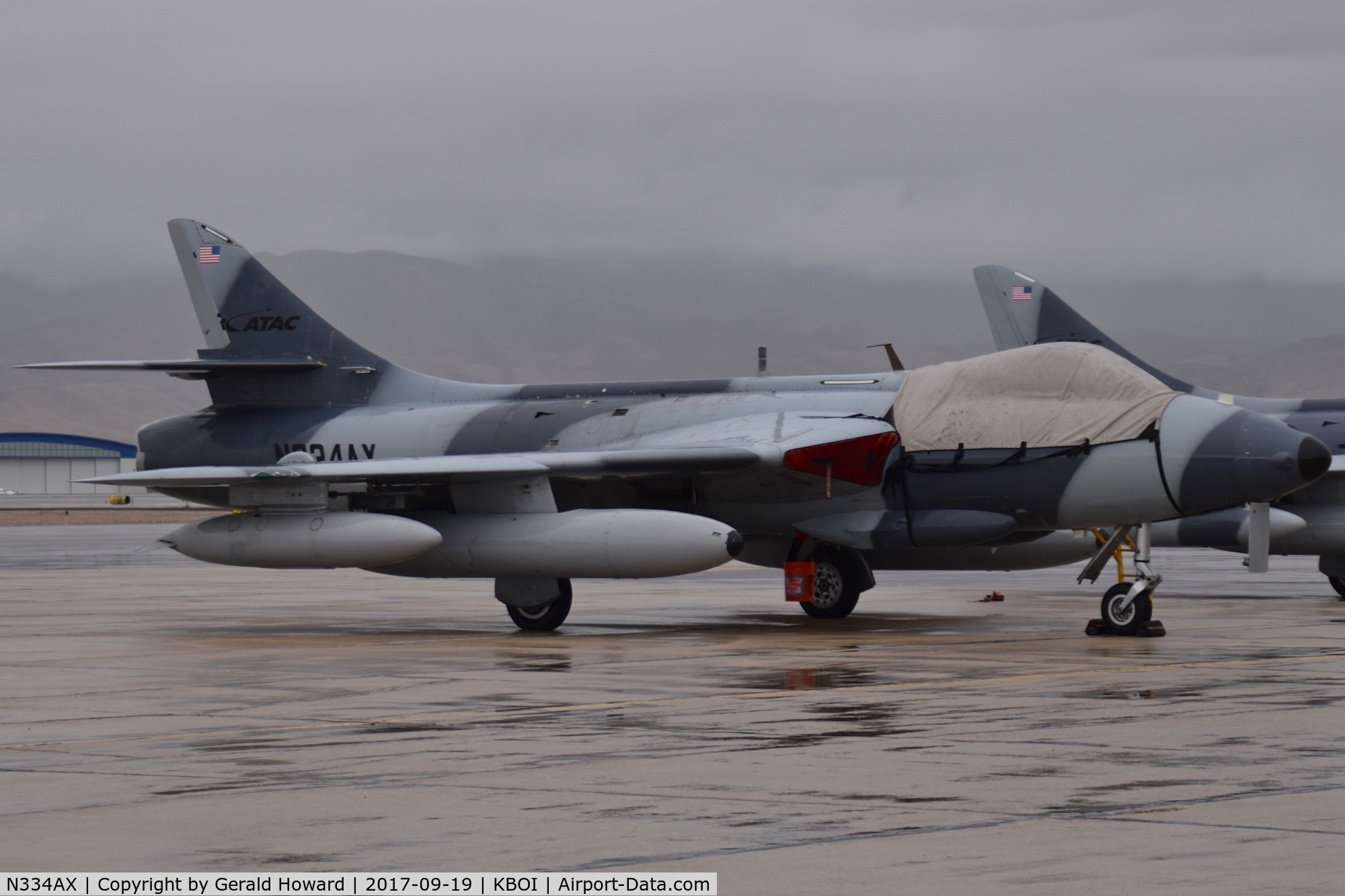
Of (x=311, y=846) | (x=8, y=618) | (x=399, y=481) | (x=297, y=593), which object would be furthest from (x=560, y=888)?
(x=297, y=593)

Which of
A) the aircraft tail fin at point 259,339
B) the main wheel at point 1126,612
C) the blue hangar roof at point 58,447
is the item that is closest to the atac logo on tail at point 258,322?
the aircraft tail fin at point 259,339

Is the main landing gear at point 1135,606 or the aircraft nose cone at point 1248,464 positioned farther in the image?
the main landing gear at point 1135,606

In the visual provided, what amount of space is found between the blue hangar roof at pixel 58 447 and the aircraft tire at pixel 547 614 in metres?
122

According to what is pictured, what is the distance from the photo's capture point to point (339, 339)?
2278 cm

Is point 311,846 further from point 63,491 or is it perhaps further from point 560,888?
point 63,491

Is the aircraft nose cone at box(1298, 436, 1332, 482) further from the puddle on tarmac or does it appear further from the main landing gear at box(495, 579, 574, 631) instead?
the main landing gear at box(495, 579, 574, 631)

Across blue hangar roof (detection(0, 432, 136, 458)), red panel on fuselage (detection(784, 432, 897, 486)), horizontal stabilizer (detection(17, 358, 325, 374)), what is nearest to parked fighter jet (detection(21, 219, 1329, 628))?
red panel on fuselage (detection(784, 432, 897, 486))

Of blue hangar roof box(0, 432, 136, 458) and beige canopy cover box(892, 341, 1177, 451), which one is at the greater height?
blue hangar roof box(0, 432, 136, 458)

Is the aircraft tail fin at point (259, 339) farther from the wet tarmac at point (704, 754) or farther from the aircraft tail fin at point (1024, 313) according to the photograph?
the aircraft tail fin at point (1024, 313)

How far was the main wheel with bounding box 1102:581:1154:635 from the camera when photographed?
1670cm

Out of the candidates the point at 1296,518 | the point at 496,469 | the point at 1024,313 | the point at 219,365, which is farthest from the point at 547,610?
the point at 1024,313

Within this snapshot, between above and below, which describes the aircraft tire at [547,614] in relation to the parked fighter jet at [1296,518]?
below

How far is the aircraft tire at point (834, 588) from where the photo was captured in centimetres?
1983

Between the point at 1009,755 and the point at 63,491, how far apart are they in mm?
132101
